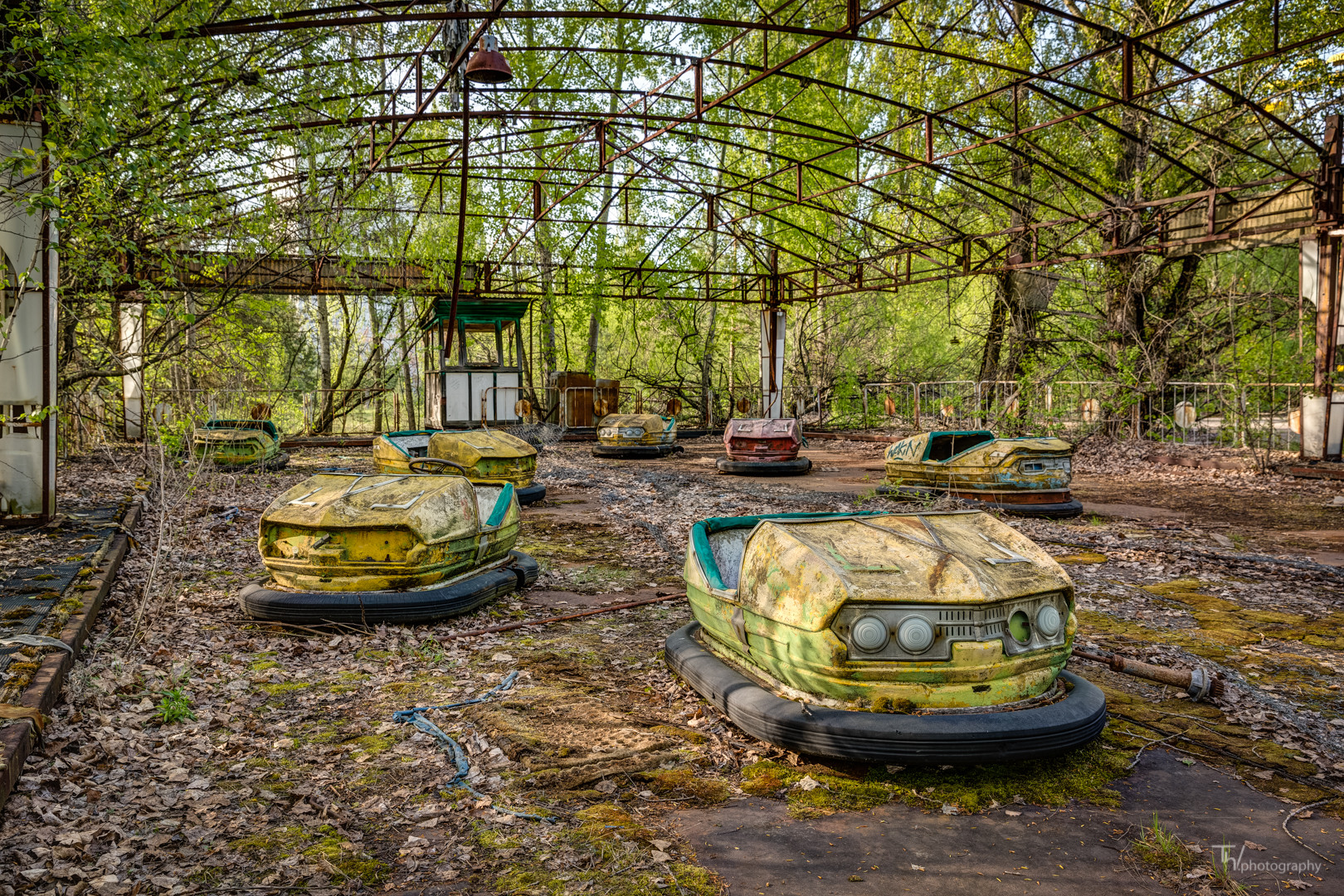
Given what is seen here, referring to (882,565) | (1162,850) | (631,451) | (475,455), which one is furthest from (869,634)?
(631,451)

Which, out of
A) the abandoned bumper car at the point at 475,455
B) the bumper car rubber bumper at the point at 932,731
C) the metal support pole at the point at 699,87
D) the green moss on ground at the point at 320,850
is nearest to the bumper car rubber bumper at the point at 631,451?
the abandoned bumper car at the point at 475,455

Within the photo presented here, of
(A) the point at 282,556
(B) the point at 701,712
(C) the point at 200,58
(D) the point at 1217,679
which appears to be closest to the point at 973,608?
(B) the point at 701,712

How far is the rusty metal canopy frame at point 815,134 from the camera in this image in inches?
300

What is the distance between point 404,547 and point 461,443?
411cm

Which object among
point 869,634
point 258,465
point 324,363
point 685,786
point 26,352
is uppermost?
point 324,363

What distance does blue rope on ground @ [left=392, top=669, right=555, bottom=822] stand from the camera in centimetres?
221

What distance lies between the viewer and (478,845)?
6.60ft

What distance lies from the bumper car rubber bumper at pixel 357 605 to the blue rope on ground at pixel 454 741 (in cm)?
79

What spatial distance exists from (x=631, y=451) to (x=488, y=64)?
9.49 metres

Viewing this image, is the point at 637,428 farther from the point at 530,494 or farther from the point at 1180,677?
the point at 1180,677

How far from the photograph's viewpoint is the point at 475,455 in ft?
25.9

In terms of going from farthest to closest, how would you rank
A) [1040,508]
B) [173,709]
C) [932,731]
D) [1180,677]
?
1. [1040,508]
2. [1180,677]
3. [173,709]
4. [932,731]

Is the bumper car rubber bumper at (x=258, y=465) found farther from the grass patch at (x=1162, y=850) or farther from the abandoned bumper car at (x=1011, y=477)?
the grass patch at (x=1162, y=850)

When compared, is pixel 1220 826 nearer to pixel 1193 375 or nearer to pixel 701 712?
pixel 701 712
